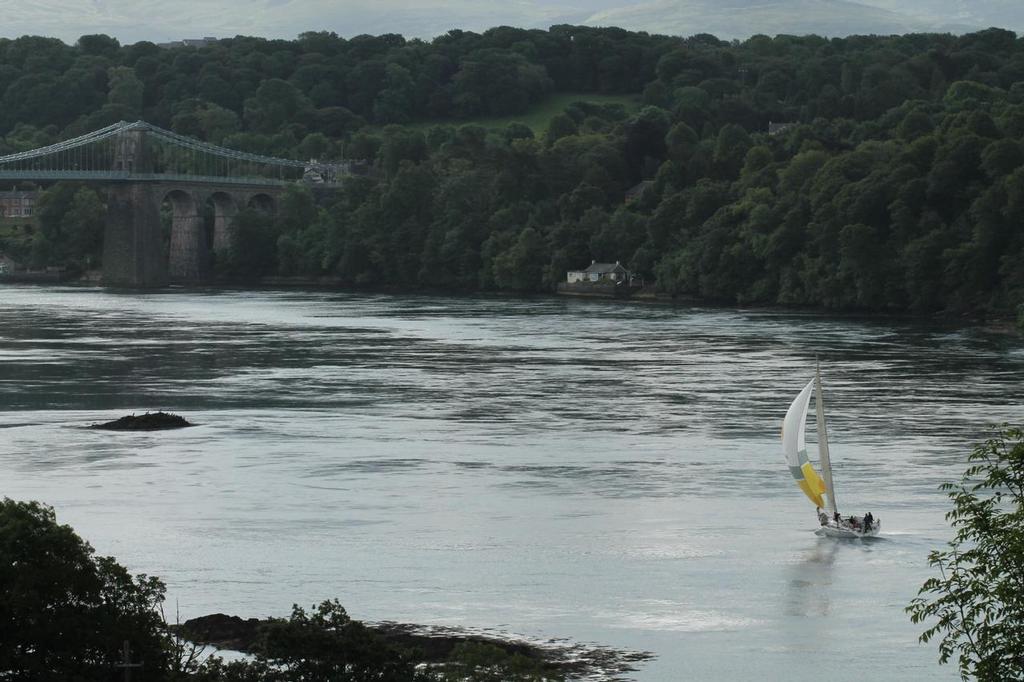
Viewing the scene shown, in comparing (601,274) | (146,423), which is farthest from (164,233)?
(146,423)

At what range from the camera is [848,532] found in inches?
1357

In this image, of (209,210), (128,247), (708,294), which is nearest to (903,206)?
(708,294)

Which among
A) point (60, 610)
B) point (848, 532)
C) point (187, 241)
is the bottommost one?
point (848, 532)

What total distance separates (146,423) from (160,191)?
116 meters

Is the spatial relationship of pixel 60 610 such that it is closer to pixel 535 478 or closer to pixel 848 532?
pixel 848 532

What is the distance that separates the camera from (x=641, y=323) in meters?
97.5

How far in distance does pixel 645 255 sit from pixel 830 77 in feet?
221

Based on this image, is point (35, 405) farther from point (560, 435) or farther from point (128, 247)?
point (128, 247)

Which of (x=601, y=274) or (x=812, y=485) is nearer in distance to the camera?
(x=812, y=485)

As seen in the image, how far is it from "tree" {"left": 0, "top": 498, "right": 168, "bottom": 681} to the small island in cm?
3044

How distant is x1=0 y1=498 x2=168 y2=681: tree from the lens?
2009 centimetres

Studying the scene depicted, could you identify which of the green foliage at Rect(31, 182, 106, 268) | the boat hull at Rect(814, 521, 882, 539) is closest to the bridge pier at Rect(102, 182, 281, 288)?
the green foliage at Rect(31, 182, 106, 268)

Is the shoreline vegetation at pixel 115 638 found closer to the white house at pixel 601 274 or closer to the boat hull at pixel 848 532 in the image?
the boat hull at pixel 848 532

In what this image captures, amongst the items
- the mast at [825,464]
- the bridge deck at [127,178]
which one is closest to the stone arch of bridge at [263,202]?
the bridge deck at [127,178]
